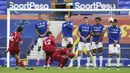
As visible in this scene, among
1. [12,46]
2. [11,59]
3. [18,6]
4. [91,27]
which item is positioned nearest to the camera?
[12,46]

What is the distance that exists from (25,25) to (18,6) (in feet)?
15.7

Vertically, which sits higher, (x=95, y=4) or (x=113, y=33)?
(x=95, y=4)

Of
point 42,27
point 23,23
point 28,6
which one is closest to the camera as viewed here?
point 42,27

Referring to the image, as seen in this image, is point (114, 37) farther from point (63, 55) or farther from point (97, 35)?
point (63, 55)

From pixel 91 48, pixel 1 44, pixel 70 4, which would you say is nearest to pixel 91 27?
pixel 91 48

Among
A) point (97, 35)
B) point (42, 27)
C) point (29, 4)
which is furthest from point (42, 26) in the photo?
point (29, 4)

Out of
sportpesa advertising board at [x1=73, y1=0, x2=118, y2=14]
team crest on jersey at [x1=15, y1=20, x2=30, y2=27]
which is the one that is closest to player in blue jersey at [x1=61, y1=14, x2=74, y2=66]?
team crest on jersey at [x1=15, y1=20, x2=30, y2=27]

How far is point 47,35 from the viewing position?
76.6ft

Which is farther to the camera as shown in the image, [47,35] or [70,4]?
[70,4]

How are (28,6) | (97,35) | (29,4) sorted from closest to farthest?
(97,35) < (28,6) < (29,4)

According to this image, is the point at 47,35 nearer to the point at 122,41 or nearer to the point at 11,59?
the point at 11,59

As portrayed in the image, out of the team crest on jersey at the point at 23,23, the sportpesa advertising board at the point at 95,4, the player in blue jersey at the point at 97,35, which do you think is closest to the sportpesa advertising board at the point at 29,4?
the sportpesa advertising board at the point at 95,4

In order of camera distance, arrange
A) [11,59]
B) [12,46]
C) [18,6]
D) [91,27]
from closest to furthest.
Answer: [12,46]
[91,27]
[11,59]
[18,6]

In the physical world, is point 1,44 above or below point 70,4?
below
